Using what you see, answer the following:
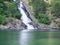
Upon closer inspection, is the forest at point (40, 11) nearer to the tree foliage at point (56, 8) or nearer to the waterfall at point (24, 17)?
the tree foliage at point (56, 8)

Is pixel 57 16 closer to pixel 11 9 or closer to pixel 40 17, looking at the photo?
pixel 40 17

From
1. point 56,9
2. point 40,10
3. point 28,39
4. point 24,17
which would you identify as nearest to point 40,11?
point 40,10

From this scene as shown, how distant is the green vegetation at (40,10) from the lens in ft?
331

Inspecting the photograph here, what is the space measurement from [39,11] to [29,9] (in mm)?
3507

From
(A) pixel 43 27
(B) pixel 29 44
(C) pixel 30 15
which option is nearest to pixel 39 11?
(C) pixel 30 15

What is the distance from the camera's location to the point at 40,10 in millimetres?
105250

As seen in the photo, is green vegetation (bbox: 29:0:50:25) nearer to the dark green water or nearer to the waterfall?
the waterfall

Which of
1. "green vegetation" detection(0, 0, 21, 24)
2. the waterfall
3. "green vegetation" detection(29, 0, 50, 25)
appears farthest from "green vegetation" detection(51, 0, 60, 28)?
"green vegetation" detection(0, 0, 21, 24)

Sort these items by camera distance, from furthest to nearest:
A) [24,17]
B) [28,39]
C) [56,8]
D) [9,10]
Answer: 1. [56,8]
2. [24,17]
3. [9,10]
4. [28,39]

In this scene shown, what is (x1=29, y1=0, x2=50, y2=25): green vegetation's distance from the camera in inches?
3976

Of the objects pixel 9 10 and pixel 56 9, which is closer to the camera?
pixel 9 10

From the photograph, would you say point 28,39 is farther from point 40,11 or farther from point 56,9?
point 40,11

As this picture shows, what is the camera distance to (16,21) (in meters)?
95.3

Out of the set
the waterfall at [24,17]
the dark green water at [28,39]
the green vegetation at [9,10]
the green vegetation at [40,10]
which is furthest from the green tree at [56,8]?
the dark green water at [28,39]
